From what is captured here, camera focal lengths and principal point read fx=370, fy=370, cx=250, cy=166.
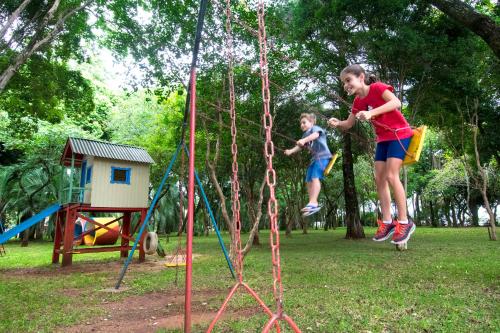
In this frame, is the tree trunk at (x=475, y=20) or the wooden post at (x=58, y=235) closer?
the tree trunk at (x=475, y=20)

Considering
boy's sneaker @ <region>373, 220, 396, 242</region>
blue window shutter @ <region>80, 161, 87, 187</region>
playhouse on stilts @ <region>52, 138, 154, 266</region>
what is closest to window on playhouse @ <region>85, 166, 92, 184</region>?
playhouse on stilts @ <region>52, 138, 154, 266</region>

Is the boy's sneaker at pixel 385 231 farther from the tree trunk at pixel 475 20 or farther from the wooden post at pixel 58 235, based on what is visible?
the wooden post at pixel 58 235

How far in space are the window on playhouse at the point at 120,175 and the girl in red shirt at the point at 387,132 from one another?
1160 centimetres

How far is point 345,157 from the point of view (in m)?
17.9

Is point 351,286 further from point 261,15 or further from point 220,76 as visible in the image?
point 220,76

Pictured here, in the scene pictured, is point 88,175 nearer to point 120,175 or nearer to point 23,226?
point 120,175

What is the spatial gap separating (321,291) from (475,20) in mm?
5605

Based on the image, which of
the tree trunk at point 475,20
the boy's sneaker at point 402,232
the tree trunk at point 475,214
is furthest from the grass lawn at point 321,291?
the tree trunk at point 475,214

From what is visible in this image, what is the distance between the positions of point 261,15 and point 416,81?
10857 millimetres

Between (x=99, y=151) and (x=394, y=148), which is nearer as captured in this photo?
(x=394, y=148)

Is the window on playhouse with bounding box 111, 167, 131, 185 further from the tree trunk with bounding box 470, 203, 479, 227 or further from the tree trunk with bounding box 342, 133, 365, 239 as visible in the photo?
the tree trunk with bounding box 470, 203, 479, 227

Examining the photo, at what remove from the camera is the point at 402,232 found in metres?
3.47

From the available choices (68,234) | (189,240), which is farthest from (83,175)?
(189,240)

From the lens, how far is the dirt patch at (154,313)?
553cm
